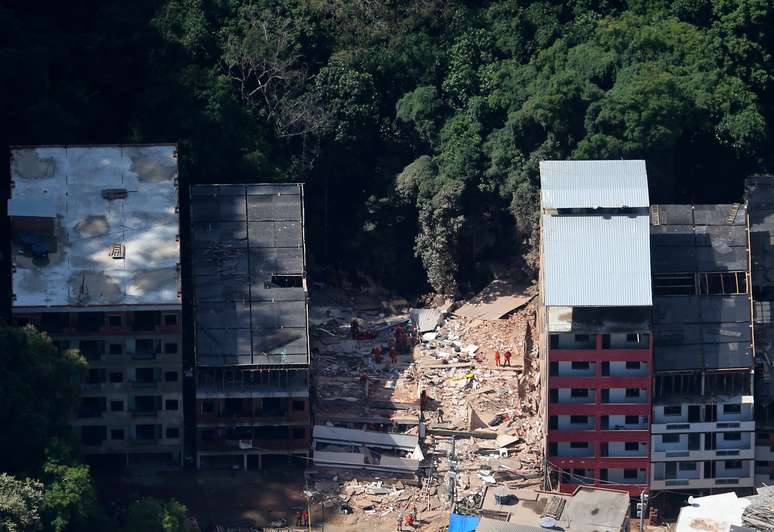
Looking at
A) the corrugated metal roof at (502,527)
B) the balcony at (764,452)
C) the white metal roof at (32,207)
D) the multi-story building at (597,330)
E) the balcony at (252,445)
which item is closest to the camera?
the corrugated metal roof at (502,527)

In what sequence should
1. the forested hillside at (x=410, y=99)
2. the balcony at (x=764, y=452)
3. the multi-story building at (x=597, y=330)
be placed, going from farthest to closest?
1. the forested hillside at (x=410, y=99)
2. the balcony at (x=764, y=452)
3. the multi-story building at (x=597, y=330)

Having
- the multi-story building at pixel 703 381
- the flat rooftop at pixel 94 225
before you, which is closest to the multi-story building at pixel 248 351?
the flat rooftop at pixel 94 225

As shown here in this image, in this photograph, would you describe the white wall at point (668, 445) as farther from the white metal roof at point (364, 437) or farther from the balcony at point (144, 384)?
the balcony at point (144, 384)

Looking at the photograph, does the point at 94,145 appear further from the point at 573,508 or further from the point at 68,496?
the point at 573,508

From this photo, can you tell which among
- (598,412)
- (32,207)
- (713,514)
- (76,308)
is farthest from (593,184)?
Answer: (32,207)

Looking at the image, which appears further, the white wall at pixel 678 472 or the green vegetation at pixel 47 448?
the white wall at pixel 678 472

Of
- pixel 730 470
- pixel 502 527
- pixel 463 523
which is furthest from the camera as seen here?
pixel 730 470
